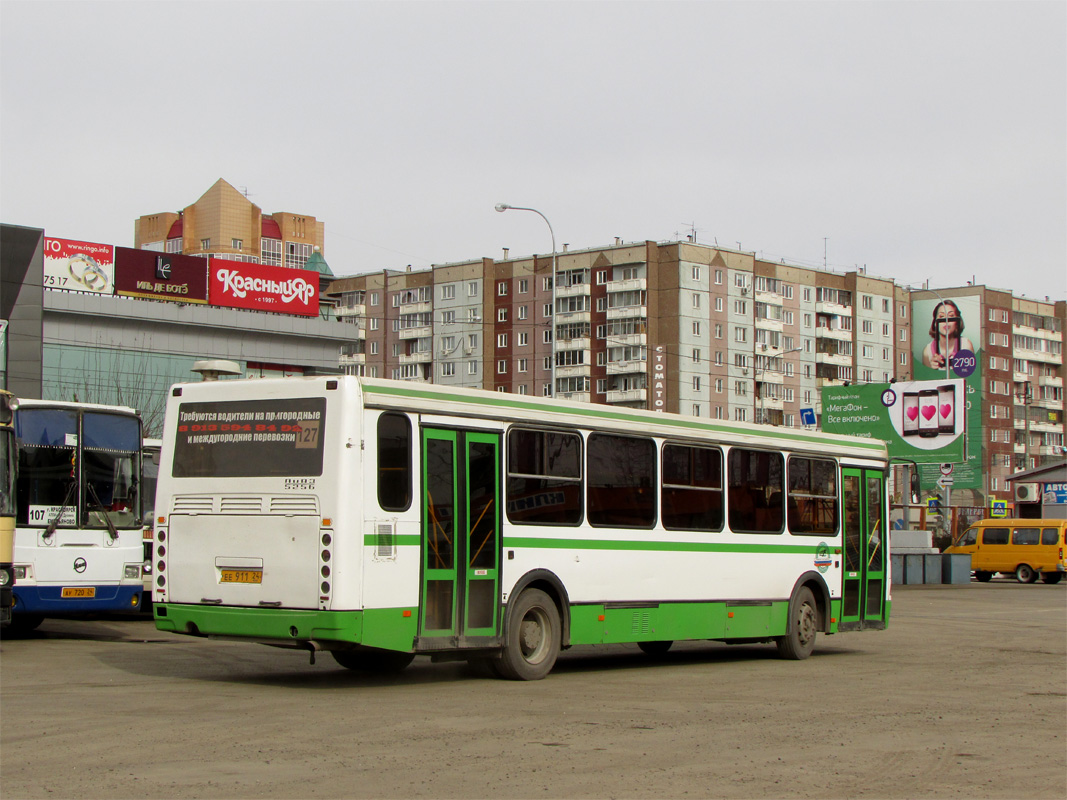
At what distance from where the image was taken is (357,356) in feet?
408

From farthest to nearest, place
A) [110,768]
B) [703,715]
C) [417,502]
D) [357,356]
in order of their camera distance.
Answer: [357,356] < [417,502] < [703,715] < [110,768]

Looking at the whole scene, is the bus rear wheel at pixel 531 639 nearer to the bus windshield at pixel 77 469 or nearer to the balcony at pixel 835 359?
the bus windshield at pixel 77 469

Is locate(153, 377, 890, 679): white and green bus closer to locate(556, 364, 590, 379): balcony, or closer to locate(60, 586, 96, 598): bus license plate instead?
locate(60, 586, 96, 598): bus license plate

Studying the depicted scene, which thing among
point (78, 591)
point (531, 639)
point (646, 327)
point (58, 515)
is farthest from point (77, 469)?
point (646, 327)

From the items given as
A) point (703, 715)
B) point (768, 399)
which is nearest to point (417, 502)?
point (703, 715)

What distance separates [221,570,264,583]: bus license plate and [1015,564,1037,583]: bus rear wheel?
40.7 metres

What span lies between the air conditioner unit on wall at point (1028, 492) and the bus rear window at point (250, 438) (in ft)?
217

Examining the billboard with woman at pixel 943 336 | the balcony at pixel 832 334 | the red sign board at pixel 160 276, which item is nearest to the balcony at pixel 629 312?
the balcony at pixel 832 334

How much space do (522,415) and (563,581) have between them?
1.72 metres

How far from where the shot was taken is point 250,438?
→ 1251 centimetres

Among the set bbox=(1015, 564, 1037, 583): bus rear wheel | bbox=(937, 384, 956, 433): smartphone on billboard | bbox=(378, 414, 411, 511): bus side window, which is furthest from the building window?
bbox=(378, 414, 411, 511): bus side window

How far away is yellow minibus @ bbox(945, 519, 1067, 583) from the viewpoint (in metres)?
47.1

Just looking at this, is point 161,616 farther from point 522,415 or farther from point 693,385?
point 693,385

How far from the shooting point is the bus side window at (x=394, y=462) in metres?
12.1
